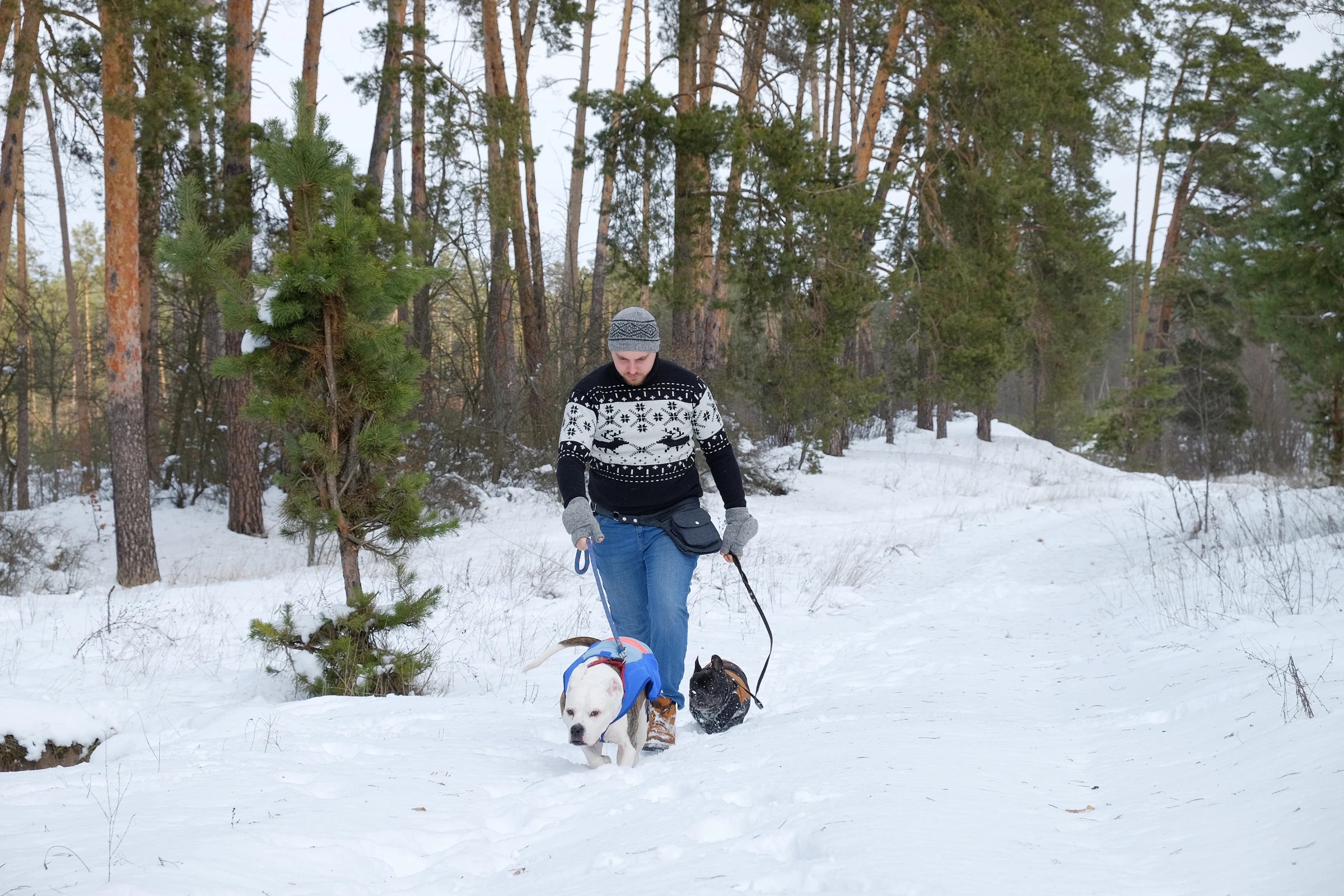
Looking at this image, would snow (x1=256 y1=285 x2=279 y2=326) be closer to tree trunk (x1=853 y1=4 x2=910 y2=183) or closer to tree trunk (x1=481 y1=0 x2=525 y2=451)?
tree trunk (x1=481 y1=0 x2=525 y2=451)

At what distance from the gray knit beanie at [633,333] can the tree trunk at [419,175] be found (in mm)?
11527

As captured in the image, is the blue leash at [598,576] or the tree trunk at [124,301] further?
the tree trunk at [124,301]

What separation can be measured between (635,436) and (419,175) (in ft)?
47.6

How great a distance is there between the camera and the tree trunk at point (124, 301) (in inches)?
426

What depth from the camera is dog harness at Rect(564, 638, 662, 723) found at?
13.9ft

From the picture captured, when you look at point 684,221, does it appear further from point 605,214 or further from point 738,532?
point 738,532

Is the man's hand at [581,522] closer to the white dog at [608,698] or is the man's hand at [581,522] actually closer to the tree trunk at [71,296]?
the white dog at [608,698]

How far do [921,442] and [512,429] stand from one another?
1489 cm

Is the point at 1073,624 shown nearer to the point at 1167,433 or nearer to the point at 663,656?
the point at 663,656

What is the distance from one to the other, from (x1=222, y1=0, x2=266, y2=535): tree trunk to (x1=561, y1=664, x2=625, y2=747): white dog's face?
10.6 m

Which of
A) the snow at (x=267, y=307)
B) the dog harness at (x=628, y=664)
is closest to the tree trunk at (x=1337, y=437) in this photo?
the dog harness at (x=628, y=664)

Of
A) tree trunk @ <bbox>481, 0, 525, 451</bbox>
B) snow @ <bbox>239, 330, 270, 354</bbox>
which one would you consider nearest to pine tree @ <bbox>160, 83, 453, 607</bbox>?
snow @ <bbox>239, 330, 270, 354</bbox>

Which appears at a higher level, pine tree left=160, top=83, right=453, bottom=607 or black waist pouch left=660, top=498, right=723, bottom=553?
pine tree left=160, top=83, right=453, bottom=607

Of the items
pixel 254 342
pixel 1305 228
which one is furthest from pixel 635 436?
pixel 1305 228
